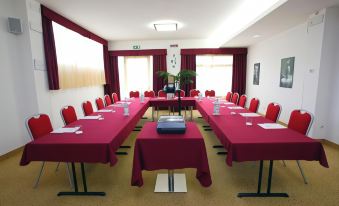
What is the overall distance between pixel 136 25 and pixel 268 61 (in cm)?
410

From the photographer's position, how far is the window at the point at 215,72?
7395 millimetres

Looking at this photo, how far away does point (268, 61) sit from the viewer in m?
A: 5.66

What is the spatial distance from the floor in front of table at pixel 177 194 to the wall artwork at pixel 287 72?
2.20 m

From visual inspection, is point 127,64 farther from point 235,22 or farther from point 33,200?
point 33,200

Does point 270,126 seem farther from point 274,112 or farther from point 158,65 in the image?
point 158,65

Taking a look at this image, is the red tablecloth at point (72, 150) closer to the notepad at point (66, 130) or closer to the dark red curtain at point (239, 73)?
the notepad at point (66, 130)

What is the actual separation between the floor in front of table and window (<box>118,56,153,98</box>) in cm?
511

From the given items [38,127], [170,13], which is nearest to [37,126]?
[38,127]

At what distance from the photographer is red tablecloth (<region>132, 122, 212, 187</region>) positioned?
181cm

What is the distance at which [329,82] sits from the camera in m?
3.39

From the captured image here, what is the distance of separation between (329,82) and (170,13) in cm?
343

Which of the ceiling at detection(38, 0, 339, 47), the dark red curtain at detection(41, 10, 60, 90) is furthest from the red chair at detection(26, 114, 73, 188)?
the ceiling at detection(38, 0, 339, 47)

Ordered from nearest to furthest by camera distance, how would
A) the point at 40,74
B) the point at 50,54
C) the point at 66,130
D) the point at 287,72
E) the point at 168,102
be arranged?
the point at 66,130 < the point at 40,74 < the point at 50,54 < the point at 287,72 < the point at 168,102

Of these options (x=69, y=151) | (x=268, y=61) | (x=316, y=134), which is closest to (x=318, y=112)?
(x=316, y=134)
